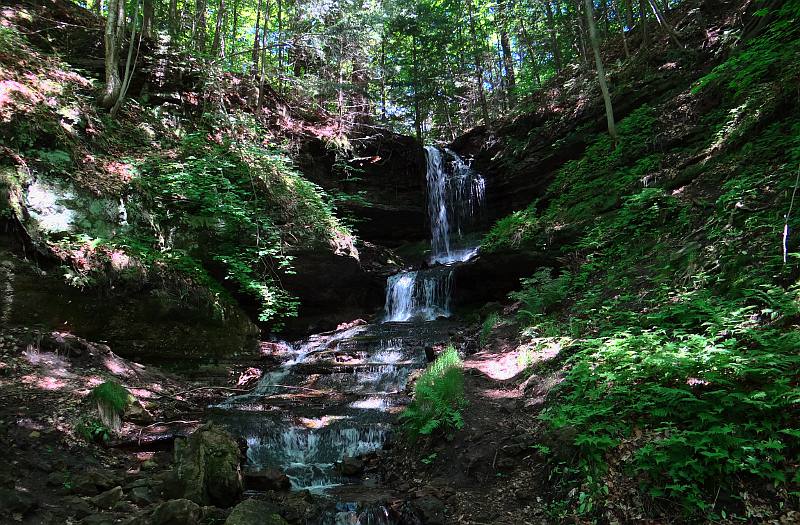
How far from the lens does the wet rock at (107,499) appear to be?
3934 millimetres

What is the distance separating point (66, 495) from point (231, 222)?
23.6ft

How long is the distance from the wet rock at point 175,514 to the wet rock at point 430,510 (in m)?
2.02

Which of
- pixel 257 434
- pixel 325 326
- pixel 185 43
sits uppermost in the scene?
pixel 185 43

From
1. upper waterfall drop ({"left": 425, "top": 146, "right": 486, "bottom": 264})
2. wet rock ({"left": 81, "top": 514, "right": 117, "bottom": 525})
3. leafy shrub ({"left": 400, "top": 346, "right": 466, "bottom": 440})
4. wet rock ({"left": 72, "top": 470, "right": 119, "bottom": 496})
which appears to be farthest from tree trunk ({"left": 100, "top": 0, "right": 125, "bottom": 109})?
upper waterfall drop ({"left": 425, "top": 146, "right": 486, "bottom": 264})

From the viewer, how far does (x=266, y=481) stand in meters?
5.01

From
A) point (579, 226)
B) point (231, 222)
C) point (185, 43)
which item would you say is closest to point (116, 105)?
point (231, 222)

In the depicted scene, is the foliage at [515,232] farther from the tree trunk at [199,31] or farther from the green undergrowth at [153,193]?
the tree trunk at [199,31]

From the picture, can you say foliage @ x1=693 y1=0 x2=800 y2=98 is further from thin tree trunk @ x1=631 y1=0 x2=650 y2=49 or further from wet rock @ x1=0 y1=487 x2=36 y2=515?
wet rock @ x1=0 y1=487 x2=36 y2=515

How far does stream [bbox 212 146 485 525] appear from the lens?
5371 millimetres

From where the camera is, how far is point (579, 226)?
1070 cm

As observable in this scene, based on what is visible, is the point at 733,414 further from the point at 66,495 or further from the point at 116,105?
the point at 116,105

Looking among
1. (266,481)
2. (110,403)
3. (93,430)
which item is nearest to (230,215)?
(110,403)

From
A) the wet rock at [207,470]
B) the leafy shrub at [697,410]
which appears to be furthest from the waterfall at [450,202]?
the wet rock at [207,470]

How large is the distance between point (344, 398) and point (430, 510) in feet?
13.4
